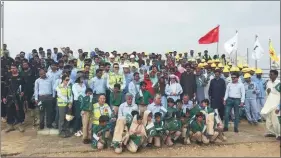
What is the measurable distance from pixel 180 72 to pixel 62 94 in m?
3.83

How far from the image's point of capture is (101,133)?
963 cm

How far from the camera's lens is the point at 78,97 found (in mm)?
10711

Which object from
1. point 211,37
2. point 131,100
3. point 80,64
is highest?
point 211,37

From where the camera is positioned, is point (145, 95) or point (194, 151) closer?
point (194, 151)

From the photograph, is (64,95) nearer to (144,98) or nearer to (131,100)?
(131,100)

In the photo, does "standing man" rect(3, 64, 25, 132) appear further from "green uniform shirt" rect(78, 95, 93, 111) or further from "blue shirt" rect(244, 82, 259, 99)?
"blue shirt" rect(244, 82, 259, 99)

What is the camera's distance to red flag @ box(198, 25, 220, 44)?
53.4 ft

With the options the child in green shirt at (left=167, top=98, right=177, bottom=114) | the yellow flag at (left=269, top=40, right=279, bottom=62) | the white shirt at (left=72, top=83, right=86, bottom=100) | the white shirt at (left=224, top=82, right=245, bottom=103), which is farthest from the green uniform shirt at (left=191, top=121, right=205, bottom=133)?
the yellow flag at (left=269, top=40, right=279, bottom=62)

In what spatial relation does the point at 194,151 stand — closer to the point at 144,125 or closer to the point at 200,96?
the point at 144,125

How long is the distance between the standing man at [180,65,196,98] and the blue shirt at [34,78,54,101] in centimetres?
399

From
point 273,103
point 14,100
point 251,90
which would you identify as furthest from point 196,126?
point 14,100

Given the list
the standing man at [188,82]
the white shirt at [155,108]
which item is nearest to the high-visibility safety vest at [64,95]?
the white shirt at [155,108]

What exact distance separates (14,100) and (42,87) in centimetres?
125

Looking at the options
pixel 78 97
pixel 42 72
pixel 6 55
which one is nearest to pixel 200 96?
pixel 78 97
